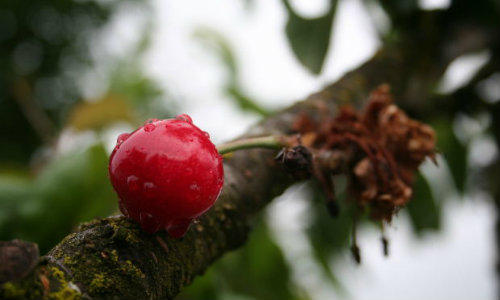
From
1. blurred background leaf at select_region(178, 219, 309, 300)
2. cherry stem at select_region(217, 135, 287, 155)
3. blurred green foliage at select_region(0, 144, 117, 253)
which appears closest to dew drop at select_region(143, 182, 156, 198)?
cherry stem at select_region(217, 135, 287, 155)

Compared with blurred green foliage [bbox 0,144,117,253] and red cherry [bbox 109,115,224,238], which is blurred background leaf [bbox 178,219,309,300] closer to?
blurred green foliage [bbox 0,144,117,253]

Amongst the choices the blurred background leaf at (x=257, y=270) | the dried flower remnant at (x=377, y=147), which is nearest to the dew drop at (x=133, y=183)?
the dried flower remnant at (x=377, y=147)

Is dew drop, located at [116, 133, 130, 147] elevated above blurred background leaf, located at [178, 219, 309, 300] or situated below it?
above

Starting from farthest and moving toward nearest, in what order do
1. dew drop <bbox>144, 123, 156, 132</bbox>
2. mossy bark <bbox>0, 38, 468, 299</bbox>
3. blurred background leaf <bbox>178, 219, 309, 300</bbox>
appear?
blurred background leaf <bbox>178, 219, 309, 300</bbox> → dew drop <bbox>144, 123, 156, 132</bbox> → mossy bark <bbox>0, 38, 468, 299</bbox>

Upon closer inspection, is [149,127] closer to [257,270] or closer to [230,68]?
[257,270]

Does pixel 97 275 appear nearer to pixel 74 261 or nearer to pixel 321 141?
pixel 74 261

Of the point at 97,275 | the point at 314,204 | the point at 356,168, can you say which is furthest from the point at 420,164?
the point at 314,204

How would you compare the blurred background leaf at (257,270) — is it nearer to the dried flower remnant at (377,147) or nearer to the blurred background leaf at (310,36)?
the blurred background leaf at (310,36)
